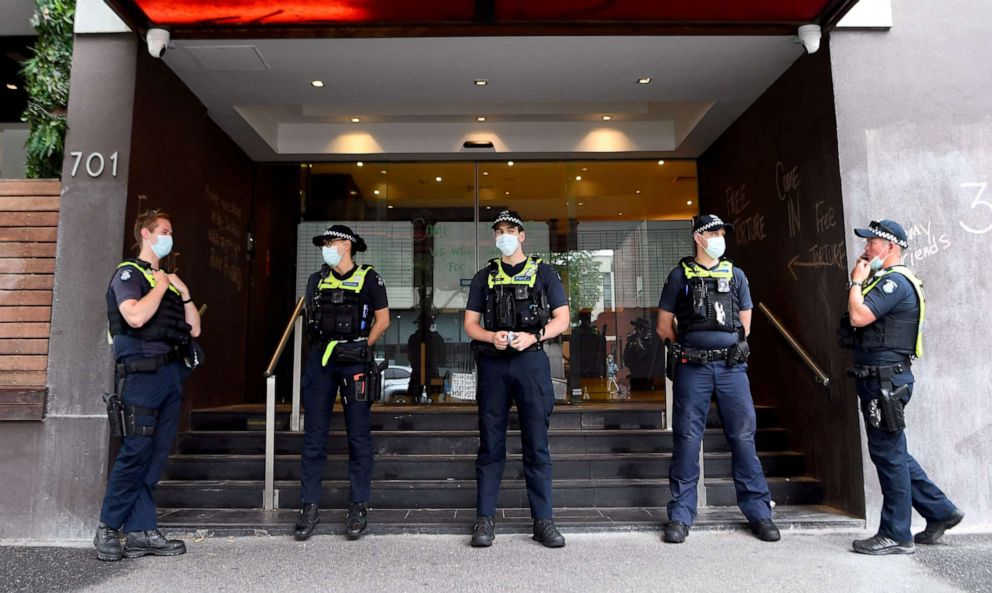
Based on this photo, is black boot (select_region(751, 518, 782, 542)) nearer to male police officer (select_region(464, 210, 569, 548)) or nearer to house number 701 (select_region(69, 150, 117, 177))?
male police officer (select_region(464, 210, 569, 548))

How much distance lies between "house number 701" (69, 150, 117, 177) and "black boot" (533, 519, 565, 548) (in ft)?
11.6

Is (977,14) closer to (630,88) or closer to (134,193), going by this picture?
(630,88)

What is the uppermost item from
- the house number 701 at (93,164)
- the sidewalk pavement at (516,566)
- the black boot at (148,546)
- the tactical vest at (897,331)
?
the house number 701 at (93,164)

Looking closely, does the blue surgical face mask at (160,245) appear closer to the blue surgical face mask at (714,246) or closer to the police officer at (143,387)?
the police officer at (143,387)

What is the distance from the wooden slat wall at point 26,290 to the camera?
378 centimetres

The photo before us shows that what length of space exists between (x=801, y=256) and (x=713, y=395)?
1520 mm

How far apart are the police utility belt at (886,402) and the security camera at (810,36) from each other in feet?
7.09

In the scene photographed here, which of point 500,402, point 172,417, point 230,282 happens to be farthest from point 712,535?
point 230,282

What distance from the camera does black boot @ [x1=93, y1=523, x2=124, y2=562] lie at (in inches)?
129

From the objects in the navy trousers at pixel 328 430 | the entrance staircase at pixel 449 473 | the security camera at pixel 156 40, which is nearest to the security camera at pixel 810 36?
the entrance staircase at pixel 449 473

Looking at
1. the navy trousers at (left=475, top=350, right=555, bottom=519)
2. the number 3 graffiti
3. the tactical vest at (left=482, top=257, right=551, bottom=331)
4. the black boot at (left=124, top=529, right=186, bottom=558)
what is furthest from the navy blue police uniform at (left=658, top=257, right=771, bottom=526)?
the black boot at (left=124, top=529, right=186, bottom=558)

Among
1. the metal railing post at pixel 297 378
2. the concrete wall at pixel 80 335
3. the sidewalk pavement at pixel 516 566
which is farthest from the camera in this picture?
the metal railing post at pixel 297 378

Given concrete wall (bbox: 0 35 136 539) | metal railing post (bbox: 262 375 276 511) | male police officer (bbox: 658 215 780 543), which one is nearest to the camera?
male police officer (bbox: 658 215 780 543)

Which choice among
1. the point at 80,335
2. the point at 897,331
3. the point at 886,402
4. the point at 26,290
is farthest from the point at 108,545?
the point at 897,331
